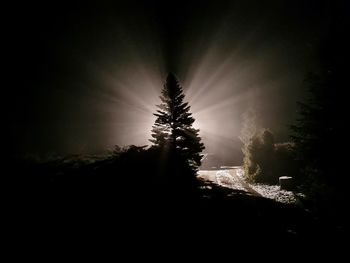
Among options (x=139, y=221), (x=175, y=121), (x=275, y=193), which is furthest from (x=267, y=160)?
(x=139, y=221)

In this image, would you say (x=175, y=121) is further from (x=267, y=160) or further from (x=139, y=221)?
(x=139, y=221)

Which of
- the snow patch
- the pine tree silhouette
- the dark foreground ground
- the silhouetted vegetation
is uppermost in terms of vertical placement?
the pine tree silhouette

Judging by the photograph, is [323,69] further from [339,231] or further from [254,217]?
[254,217]

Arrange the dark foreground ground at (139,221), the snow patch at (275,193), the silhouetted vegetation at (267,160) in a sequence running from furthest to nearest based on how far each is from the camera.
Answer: the silhouetted vegetation at (267,160) → the snow patch at (275,193) → the dark foreground ground at (139,221)

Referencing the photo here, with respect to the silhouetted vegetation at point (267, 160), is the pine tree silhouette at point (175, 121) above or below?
above

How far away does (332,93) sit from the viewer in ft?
35.3

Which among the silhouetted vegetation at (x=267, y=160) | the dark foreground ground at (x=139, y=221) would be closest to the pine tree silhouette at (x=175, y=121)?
the silhouetted vegetation at (x=267, y=160)

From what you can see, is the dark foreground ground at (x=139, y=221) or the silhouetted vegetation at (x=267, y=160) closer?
the dark foreground ground at (x=139, y=221)

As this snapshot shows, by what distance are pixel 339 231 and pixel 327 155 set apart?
3256 mm

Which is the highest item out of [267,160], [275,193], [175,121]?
[175,121]

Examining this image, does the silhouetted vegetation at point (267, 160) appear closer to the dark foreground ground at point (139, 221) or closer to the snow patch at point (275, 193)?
the snow patch at point (275, 193)

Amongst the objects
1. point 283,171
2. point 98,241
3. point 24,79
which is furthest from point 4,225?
point 24,79

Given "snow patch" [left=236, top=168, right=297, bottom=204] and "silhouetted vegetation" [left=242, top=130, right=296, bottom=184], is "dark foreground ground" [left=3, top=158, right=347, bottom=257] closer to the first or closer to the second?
"snow patch" [left=236, top=168, right=297, bottom=204]

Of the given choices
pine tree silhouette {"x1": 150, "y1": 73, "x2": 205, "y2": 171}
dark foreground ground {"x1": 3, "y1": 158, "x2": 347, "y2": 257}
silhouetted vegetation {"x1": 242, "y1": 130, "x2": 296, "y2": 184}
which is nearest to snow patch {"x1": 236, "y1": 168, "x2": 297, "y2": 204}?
silhouetted vegetation {"x1": 242, "y1": 130, "x2": 296, "y2": 184}
